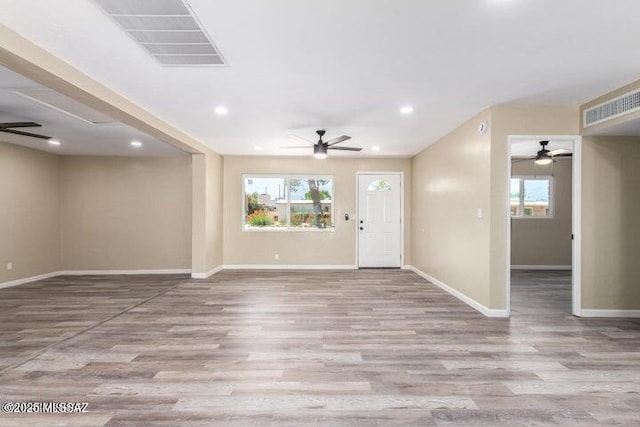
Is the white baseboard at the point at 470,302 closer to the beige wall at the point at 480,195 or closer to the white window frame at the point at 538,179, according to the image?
the beige wall at the point at 480,195

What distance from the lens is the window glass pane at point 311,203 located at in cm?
779

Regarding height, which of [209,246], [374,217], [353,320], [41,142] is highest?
[41,142]

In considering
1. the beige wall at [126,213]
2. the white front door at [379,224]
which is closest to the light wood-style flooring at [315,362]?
the beige wall at [126,213]

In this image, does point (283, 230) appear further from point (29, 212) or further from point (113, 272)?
point (29, 212)

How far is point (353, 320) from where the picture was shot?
401 centimetres

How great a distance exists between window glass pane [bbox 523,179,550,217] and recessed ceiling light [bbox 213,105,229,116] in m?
7.23

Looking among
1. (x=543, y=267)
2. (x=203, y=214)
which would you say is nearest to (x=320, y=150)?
(x=203, y=214)

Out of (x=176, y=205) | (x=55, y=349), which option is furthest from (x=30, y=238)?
(x=55, y=349)

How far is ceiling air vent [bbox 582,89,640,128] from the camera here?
11.3 ft

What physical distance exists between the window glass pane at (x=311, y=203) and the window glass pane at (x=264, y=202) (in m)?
0.23

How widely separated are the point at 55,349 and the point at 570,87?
19.2 ft

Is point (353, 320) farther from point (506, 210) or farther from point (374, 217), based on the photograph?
point (374, 217)

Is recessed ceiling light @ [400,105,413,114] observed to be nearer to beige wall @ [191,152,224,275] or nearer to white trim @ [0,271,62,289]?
beige wall @ [191,152,224,275]

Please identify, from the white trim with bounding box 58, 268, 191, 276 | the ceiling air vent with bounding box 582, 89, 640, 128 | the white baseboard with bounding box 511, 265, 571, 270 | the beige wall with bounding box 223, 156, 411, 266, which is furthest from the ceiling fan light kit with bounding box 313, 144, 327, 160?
the white baseboard with bounding box 511, 265, 571, 270
